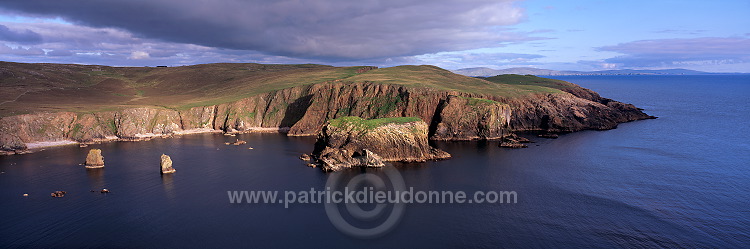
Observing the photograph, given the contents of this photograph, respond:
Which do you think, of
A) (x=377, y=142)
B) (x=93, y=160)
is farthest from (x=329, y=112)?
(x=93, y=160)

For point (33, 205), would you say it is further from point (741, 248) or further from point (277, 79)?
point (277, 79)

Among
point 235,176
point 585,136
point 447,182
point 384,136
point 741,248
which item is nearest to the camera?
point 741,248

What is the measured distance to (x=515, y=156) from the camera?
9138cm

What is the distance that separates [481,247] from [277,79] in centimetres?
16608

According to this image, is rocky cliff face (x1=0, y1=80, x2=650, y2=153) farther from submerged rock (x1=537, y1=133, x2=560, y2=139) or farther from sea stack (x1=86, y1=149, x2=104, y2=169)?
sea stack (x1=86, y1=149, x2=104, y2=169)

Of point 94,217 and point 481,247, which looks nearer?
point 481,247

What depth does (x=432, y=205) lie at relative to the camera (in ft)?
193

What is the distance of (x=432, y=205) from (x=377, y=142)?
1211 inches

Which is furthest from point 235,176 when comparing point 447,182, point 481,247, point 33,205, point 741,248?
point 741,248

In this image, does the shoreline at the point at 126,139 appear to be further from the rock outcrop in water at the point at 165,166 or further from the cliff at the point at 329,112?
the rock outcrop in water at the point at 165,166

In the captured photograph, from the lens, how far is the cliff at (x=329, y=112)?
11575cm

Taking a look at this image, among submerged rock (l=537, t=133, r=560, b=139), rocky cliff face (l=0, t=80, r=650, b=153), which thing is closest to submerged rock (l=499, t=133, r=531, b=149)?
rocky cliff face (l=0, t=80, r=650, b=153)

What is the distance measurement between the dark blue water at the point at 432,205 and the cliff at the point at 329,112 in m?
14.4

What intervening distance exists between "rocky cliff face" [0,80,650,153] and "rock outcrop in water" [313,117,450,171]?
86.6ft
